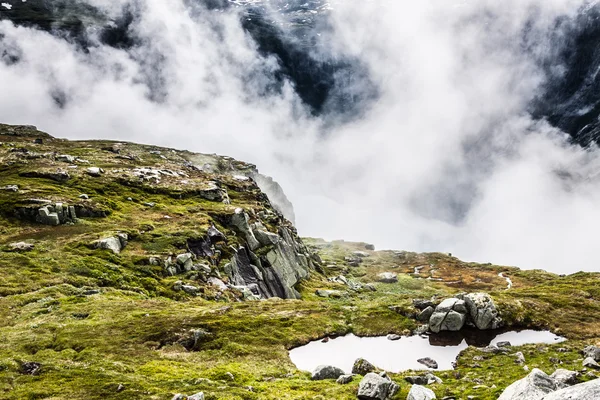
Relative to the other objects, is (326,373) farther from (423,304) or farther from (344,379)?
(423,304)

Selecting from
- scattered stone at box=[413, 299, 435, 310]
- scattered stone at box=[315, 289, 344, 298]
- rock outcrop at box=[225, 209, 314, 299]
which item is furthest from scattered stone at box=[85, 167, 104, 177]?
scattered stone at box=[413, 299, 435, 310]

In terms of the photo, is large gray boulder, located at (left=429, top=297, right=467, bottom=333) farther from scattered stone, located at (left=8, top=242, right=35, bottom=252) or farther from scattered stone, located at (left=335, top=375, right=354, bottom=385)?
scattered stone, located at (left=8, top=242, right=35, bottom=252)

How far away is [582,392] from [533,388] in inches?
160

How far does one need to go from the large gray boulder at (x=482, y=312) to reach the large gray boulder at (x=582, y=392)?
1168 inches

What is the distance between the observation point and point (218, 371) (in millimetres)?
29406

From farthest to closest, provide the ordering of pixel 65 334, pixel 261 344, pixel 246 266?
pixel 246 266, pixel 261 344, pixel 65 334

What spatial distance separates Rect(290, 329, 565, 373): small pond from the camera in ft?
115

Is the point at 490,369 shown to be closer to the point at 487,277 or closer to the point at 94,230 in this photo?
the point at 94,230

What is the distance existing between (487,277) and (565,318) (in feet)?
445

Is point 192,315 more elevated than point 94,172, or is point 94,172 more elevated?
point 94,172

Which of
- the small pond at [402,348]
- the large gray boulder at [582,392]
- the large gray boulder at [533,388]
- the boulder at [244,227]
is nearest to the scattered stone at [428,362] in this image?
the small pond at [402,348]

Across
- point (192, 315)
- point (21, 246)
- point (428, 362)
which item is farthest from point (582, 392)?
point (21, 246)

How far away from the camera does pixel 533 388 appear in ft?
57.0

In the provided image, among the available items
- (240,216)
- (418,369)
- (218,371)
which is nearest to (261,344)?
(218,371)
